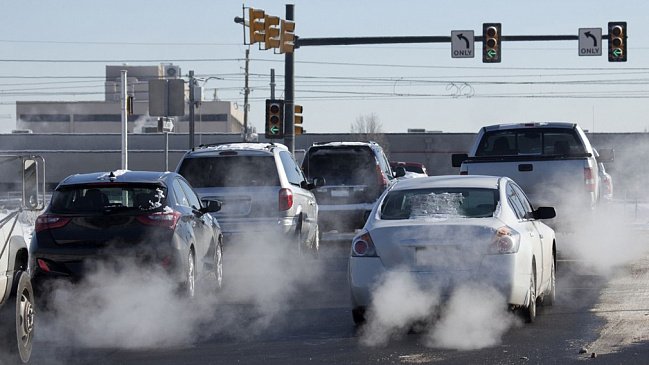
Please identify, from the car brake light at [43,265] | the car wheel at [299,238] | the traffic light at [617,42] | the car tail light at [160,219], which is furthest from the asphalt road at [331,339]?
the traffic light at [617,42]

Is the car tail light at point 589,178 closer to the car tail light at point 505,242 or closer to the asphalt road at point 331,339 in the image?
the asphalt road at point 331,339

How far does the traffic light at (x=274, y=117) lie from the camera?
3203 cm

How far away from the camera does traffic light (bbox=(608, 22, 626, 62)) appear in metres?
33.2

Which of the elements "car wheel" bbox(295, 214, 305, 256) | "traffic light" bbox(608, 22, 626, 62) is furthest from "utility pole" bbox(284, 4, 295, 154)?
"car wheel" bbox(295, 214, 305, 256)

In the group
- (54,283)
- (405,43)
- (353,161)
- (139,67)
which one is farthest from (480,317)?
(139,67)

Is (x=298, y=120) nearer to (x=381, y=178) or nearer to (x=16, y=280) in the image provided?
(x=381, y=178)

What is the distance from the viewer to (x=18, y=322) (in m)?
9.66

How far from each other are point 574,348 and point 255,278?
7.66m

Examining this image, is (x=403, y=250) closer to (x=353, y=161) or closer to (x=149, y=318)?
(x=149, y=318)

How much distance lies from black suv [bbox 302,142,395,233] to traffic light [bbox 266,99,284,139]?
758 cm

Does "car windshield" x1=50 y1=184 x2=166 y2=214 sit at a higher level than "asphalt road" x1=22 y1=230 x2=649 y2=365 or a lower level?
higher

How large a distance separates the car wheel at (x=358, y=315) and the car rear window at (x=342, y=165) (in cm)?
1192

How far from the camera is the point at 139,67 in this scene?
14900 cm

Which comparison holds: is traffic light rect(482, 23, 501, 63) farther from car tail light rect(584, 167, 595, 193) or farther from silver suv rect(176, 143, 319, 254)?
silver suv rect(176, 143, 319, 254)
